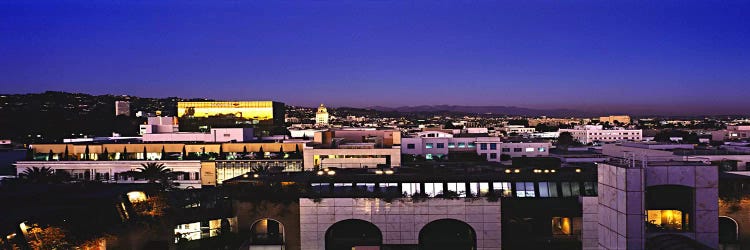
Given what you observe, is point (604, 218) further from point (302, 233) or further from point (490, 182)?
point (302, 233)

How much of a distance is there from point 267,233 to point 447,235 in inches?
432

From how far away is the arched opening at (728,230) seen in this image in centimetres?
3400

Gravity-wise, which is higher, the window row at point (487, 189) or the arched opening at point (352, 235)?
the window row at point (487, 189)

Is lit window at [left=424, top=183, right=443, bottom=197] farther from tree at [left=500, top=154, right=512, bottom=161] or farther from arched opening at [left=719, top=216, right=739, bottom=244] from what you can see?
tree at [left=500, top=154, right=512, bottom=161]

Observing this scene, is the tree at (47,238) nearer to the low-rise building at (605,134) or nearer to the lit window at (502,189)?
the lit window at (502,189)

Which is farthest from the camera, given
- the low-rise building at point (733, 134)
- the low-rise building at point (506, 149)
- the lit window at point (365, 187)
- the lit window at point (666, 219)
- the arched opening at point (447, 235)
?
the low-rise building at point (733, 134)

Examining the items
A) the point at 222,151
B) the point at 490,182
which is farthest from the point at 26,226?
the point at 222,151

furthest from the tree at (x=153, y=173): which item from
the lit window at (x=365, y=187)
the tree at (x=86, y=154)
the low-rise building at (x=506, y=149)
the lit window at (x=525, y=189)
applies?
the low-rise building at (x=506, y=149)

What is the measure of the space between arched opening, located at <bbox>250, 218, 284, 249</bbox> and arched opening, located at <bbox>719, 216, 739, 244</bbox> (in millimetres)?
25670

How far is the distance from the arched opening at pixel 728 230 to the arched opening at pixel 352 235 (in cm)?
1974

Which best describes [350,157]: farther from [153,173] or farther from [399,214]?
[399,214]

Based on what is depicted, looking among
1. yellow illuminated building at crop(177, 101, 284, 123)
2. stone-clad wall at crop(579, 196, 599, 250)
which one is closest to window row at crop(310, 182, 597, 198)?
stone-clad wall at crop(579, 196, 599, 250)

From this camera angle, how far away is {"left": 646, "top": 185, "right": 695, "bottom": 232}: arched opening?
64.0ft

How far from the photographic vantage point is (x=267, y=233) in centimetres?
3628
